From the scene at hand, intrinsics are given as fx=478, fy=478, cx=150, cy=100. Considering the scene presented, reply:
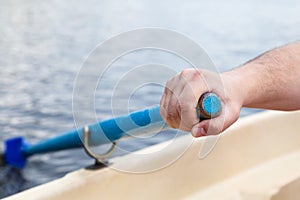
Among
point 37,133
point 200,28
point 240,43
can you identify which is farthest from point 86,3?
point 37,133

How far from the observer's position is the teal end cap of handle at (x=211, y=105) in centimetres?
64

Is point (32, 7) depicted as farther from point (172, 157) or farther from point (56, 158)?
point (172, 157)

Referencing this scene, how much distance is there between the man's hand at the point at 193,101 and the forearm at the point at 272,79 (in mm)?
66

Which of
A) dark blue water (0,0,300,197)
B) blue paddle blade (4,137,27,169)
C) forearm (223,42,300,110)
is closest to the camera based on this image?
forearm (223,42,300,110)

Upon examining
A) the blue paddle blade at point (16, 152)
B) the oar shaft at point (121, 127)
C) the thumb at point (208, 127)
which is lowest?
the blue paddle blade at point (16, 152)

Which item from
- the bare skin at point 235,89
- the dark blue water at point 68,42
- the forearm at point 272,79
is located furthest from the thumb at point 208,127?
the dark blue water at point 68,42

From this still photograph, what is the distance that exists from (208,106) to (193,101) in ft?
0.07

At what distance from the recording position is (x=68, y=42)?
267 inches

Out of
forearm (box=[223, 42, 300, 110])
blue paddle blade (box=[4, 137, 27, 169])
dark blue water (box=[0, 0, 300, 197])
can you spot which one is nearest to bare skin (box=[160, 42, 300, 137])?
forearm (box=[223, 42, 300, 110])

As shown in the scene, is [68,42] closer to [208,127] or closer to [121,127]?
[121,127]

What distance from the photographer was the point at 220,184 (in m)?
1.46

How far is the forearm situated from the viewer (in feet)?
2.57

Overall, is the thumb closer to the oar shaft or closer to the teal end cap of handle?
the teal end cap of handle

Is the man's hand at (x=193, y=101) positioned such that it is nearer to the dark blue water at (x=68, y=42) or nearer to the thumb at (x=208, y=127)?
the thumb at (x=208, y=127)
